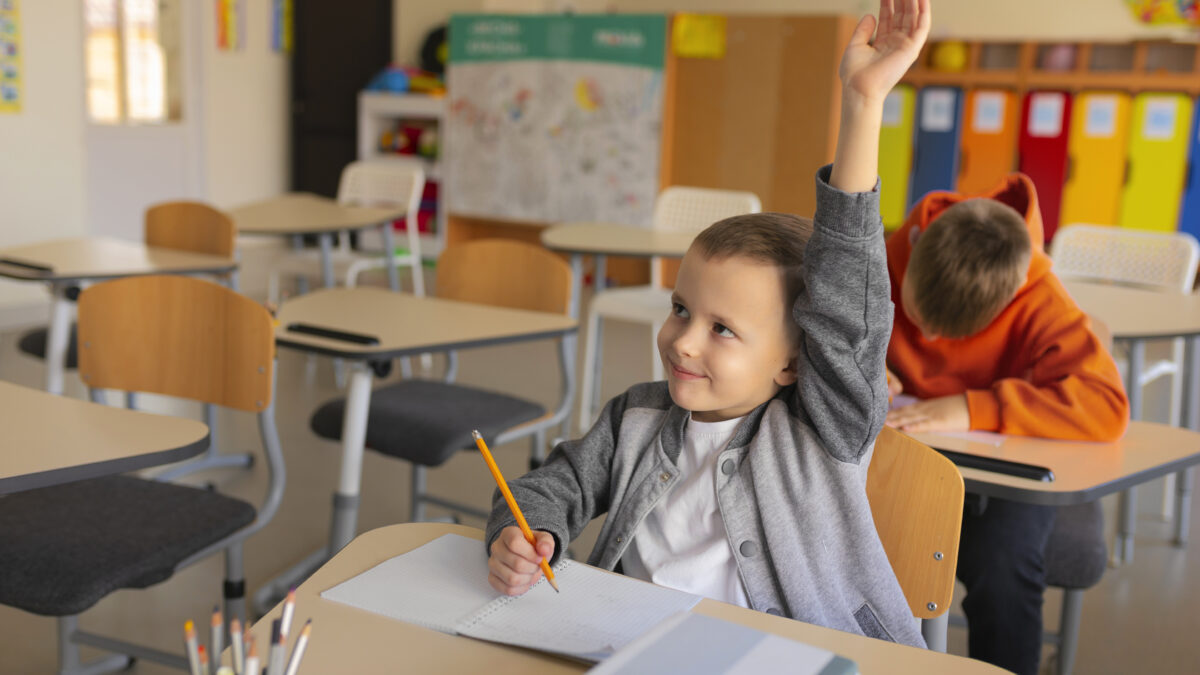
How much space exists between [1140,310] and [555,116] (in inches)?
166

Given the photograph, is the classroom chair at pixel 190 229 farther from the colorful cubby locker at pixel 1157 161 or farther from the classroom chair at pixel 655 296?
the colorful cubby locker at pixel 1157 161

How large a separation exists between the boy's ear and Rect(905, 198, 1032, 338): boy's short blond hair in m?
0.62

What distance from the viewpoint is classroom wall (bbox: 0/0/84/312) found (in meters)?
5.16

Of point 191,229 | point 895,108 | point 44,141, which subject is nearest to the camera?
point 191,229

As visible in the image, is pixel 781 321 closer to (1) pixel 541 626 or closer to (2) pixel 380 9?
(1) pixel 541 626

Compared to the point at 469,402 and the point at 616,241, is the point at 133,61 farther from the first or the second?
the point at 469,402

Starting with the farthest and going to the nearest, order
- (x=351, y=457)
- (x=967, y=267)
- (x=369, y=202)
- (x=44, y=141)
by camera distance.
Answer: (x=44, y=141), (x=369, y=202), (x=351, y=457), (x=967, y=267)

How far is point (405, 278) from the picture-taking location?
20.6ft

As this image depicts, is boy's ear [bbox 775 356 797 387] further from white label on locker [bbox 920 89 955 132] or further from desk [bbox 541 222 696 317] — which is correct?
white label on locker [bbox 920 89 955 132]

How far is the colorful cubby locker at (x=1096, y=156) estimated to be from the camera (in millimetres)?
5980

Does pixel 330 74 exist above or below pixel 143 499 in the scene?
above

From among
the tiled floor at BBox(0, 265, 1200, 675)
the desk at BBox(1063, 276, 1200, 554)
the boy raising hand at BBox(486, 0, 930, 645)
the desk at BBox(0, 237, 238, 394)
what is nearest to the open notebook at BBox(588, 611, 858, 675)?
the boy raising hand at BBox(486, 0, 930, 645)

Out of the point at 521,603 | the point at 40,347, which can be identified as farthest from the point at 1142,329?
the point at 40,347

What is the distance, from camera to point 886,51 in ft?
2.96
